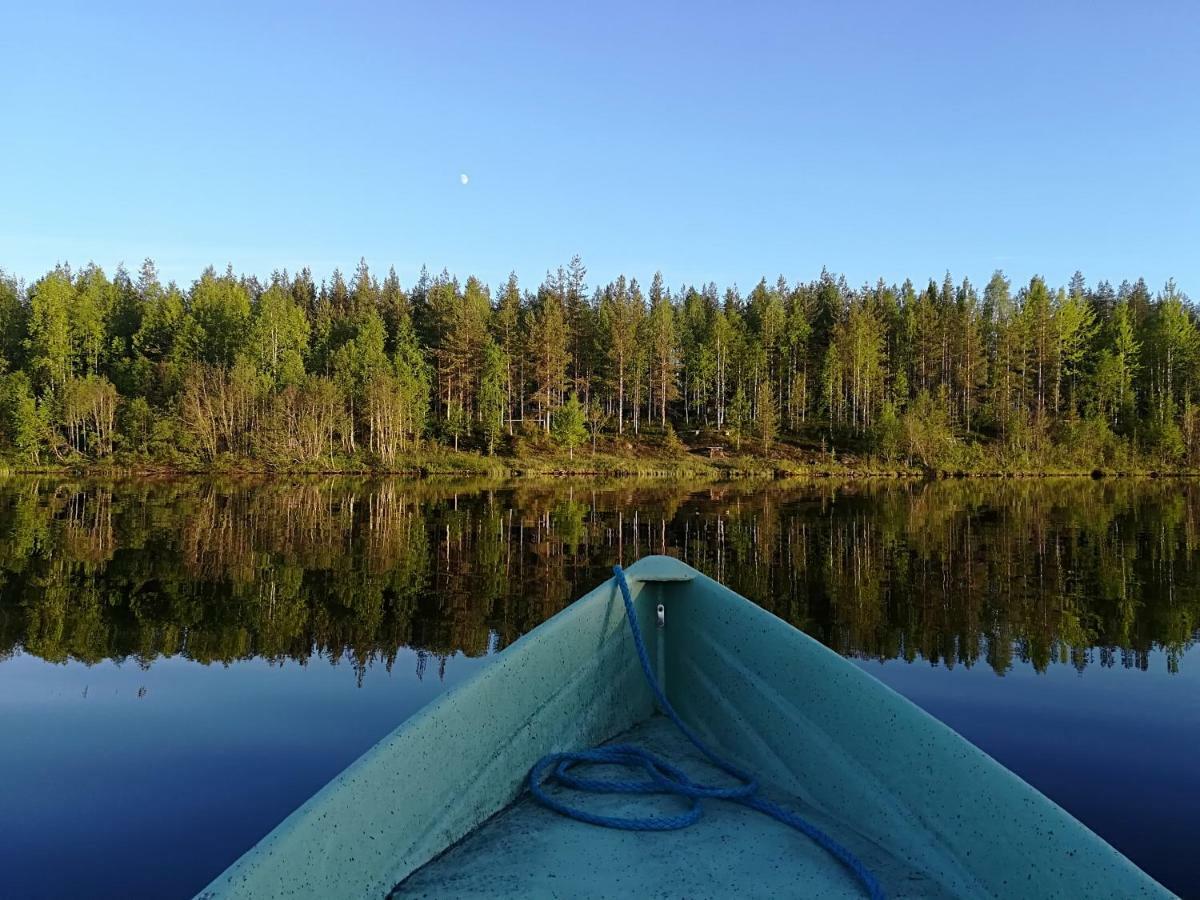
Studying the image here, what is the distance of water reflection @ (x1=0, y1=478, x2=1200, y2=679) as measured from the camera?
8820mm

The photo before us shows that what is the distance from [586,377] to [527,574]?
5516 cm

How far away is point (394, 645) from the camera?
864 centimetres

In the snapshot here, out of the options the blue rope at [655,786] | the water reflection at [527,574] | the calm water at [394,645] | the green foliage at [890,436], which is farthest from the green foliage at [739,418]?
the blue rope at [655,786]

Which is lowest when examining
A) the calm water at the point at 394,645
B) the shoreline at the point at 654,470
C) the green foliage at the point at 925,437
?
the calm water at the point at 394,645

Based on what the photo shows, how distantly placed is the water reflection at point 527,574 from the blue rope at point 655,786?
15.5 ft

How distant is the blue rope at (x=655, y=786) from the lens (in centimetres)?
302

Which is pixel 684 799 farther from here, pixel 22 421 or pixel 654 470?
pixel 22 421

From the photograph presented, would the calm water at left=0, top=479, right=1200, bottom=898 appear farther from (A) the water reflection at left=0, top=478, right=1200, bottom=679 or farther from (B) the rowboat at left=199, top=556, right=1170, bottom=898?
(B) the rowboat at left=199, top=556, right=1170, bottom=898

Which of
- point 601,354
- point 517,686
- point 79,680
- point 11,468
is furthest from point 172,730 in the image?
point 601,354

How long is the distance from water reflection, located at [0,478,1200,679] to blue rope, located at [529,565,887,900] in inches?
186

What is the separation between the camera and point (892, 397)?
210 ft

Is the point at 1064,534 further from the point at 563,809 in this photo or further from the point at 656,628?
the point at 563,809

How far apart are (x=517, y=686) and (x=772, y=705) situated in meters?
1.31

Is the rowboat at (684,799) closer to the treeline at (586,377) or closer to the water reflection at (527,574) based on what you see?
the water reflection at (527,574)
